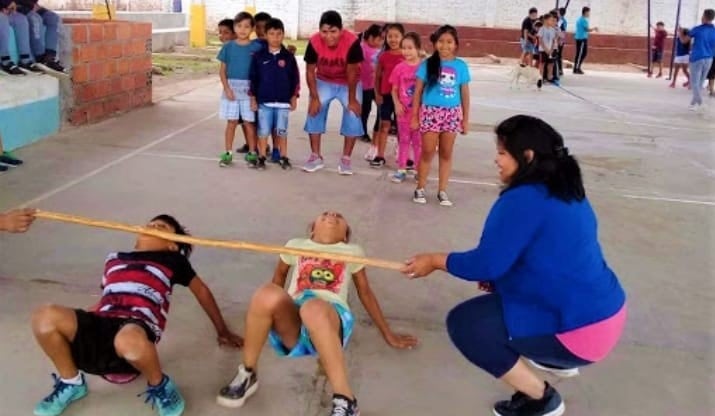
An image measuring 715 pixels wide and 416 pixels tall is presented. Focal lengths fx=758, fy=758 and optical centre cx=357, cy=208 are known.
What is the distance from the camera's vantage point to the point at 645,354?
132 inches

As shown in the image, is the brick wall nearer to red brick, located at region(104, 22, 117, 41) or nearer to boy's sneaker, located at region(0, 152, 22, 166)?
red brick, located at region(104, 22, 117, 41)

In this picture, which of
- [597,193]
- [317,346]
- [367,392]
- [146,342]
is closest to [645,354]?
[367,392]

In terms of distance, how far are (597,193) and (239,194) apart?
2.96m

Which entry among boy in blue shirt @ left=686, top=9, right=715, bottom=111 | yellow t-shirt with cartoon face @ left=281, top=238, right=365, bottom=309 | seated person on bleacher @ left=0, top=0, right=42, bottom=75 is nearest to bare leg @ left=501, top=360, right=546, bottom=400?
yellow t-shirt with cartoon face @ left=281, top=238, right=365, bottom=309

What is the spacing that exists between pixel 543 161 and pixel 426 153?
320 cm

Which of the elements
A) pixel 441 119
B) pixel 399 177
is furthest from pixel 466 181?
pixel 441 119

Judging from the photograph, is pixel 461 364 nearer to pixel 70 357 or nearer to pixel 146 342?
pixel 146 342

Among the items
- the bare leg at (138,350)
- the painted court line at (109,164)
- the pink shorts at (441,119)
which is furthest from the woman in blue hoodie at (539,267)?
the painted court line at (109,164)

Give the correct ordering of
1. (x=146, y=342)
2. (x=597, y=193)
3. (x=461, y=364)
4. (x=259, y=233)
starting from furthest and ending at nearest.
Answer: (x=597, y=193)
(x=259, y=233)
(x=461, y=364)
(x=146, y=342)

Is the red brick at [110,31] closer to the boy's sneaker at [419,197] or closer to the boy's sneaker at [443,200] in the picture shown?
the boy's sneaker at [419,197]

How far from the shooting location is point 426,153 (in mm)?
5602

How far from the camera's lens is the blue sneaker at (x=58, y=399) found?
8.43 feet

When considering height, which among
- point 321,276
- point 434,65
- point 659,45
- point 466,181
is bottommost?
point 466,181

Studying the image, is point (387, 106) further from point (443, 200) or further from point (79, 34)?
point (79, 34)
